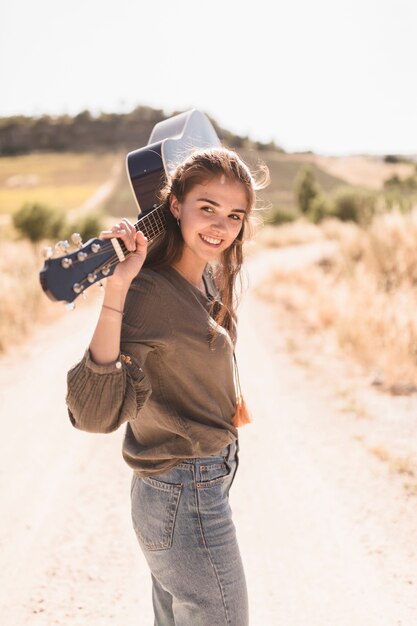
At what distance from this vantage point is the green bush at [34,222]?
1961cm

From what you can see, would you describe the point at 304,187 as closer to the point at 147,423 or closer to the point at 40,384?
the point at 40,384

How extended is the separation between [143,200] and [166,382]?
62 cm

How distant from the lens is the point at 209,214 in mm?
1808

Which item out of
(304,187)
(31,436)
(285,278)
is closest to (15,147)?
(304,187)

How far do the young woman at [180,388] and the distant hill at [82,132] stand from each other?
95812 mm

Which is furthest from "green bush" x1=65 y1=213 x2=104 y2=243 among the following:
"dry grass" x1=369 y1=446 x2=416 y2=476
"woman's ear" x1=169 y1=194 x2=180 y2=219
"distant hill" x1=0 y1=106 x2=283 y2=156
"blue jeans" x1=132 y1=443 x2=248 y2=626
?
"distant hill" x1=0 y1=106 x2=283 y2=156

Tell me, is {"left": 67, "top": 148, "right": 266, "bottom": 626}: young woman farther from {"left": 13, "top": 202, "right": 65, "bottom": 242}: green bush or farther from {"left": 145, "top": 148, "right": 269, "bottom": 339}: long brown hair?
{"left": 13, "top": 202, "right": 65, "bottom": 242}: green bush

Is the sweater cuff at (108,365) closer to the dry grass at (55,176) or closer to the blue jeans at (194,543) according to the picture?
the blue jeans at (194,543)

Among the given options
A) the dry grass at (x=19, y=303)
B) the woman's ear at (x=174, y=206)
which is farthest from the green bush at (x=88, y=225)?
the woman's ear at (x=174, y=206)

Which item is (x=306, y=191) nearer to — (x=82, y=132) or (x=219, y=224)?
(x=219, y=224)

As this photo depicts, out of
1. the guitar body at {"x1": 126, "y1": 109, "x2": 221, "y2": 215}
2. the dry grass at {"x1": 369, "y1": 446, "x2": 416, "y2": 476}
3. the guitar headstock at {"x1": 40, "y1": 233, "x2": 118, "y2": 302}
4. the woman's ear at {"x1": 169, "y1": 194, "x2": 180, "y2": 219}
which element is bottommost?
the dry grass at {"x1": 369, "y1": 446, "x2": 416, "y2": 476}

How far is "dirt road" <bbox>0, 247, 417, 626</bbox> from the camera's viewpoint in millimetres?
3002

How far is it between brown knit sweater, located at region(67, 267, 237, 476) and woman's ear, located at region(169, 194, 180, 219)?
198mm

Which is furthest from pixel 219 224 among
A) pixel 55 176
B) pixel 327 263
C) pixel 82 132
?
pixel 82 132
